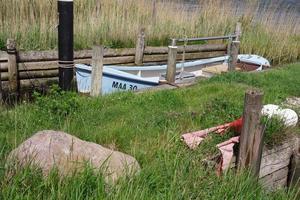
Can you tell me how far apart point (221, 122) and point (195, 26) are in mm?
7912

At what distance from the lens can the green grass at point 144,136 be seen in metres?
3.19

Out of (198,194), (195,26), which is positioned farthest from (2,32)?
(198,194)

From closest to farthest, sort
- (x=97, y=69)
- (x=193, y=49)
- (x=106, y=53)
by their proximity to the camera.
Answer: (x=97, y=69)
(x=106, y=53)
(x=193, y=49)

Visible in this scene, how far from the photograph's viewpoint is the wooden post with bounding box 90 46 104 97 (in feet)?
23.4

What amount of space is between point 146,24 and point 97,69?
18.1 ft

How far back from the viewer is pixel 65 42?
5.82 meters

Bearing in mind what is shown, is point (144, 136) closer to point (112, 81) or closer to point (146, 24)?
point (112, 81)

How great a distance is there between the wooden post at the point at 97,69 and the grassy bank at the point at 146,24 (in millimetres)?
3270

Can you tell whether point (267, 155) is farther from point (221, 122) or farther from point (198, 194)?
point (198, 194)

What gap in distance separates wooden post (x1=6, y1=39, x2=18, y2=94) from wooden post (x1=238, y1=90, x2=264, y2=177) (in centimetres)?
510

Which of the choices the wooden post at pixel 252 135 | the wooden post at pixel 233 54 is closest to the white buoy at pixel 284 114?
the wooden post at pixel 252 135

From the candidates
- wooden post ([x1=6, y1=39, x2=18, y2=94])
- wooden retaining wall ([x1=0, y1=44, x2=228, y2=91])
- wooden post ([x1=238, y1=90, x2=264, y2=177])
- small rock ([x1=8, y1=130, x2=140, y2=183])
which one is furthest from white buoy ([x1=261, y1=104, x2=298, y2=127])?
wooden retaining wall ([x1=0, y1=44, x2=228, y2=91])

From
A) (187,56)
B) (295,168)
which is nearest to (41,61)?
(187,56)

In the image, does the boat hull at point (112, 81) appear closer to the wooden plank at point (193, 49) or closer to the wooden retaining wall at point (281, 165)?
the wooden plank at point (193, 49)
